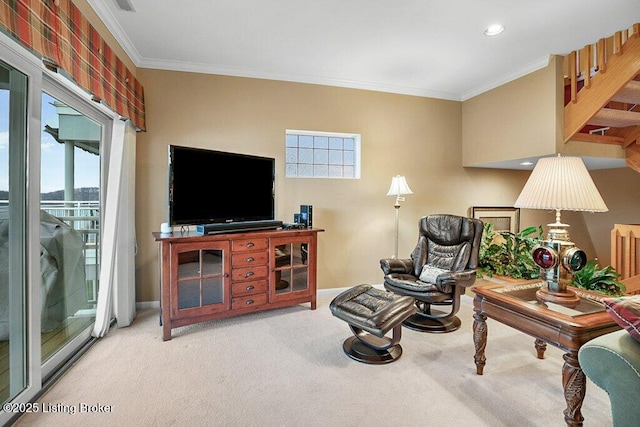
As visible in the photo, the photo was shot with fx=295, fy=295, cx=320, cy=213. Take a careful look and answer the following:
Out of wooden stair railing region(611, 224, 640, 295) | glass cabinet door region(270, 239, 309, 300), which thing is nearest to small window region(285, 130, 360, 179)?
glass cabinet door region(270, 239, 309, 300)

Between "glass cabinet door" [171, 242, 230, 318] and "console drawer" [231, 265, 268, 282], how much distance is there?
8cm

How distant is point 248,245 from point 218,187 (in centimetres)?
67

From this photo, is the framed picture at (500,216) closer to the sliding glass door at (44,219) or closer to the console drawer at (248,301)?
the console drawer at (248,301)

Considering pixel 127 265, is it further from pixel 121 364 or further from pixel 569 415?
pixel 569 415

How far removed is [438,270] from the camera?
2.92 metres

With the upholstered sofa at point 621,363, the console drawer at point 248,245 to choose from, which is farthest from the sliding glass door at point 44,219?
the upholstered sofa at point 621,363

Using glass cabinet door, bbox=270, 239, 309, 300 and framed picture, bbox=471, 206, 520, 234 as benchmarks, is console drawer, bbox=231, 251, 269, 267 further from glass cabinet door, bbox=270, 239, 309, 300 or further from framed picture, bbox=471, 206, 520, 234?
framed picture, bbox=471, 206, 520, 234

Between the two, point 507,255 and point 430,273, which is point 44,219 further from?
point 507,255

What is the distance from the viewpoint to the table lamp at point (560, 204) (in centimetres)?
173

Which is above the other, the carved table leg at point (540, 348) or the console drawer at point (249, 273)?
the console drawer at point (249, 273)

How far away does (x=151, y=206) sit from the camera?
3.27 metres

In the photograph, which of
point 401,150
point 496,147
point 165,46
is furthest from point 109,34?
point 496,147

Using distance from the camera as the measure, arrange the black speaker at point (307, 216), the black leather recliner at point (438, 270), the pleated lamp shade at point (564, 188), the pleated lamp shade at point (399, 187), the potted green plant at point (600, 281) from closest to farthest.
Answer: the pleated lamp shade at point (564, 188) < the black leather recliner at point (438, 270) < the potted green plant at point (600, 281) < the black speaker at point (307, 216) < the pleated lamp shade at point (399, 187)

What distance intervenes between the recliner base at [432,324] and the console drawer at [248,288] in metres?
1.41
